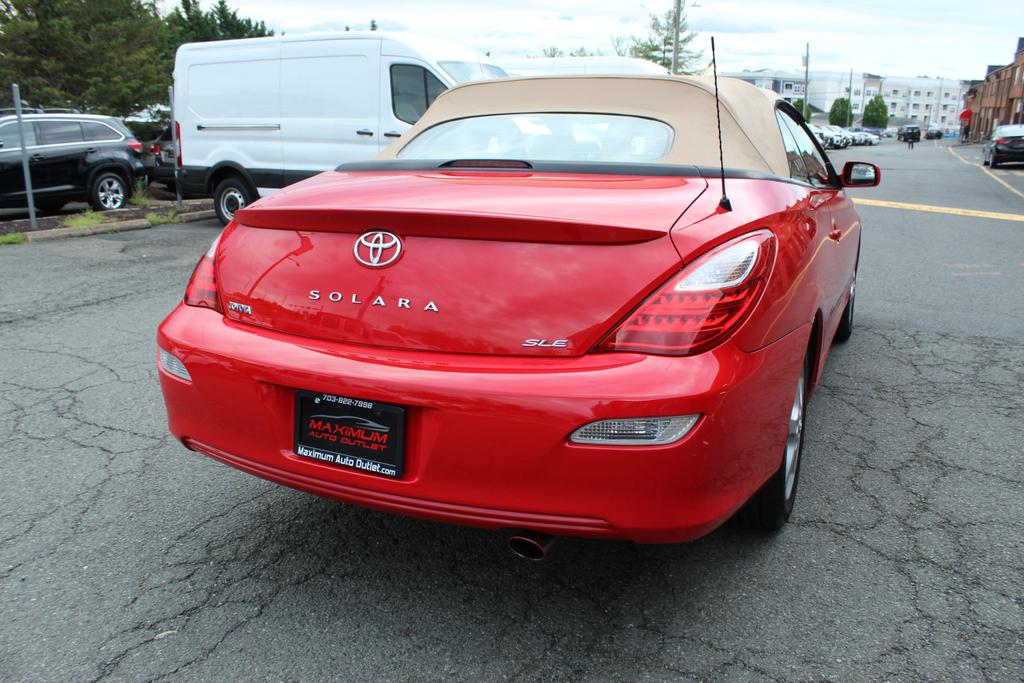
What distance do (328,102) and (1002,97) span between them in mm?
84318

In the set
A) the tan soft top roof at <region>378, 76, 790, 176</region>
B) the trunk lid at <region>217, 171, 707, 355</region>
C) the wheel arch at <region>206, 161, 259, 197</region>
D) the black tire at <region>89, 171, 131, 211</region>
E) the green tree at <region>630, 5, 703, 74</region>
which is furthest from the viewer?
the green tree at <region>630, 5, 703, 74</region>

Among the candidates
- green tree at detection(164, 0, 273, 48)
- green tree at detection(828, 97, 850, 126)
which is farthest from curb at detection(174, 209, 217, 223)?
green tree at detection(828, 97, 850, 126)

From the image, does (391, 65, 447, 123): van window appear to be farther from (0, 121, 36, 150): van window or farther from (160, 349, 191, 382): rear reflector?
(160, 349, 191, 382): rear reflector

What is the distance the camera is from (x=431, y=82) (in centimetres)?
971

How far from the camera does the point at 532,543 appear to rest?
84.1 inches

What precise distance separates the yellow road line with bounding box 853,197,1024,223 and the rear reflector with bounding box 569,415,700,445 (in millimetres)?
12577

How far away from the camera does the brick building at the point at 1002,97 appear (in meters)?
68.2

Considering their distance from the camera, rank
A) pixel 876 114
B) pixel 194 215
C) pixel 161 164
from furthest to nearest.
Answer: pixel 876 114, pixel 161 164, pixel 194 215

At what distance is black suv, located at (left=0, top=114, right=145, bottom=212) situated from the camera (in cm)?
1190

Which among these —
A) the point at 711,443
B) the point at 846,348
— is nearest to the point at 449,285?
the point at 711,443

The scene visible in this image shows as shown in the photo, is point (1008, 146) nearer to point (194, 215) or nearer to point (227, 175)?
point (227, 175)

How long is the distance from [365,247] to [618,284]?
2.31 feet

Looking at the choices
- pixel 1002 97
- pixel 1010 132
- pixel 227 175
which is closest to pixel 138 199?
pixel 227 175

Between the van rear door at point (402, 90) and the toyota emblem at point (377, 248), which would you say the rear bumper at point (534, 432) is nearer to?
the toyota emblem at point (377, 248)
